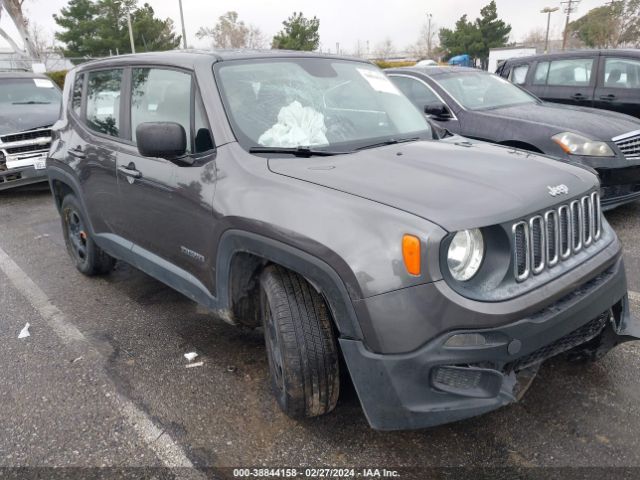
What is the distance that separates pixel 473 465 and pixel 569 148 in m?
3.77

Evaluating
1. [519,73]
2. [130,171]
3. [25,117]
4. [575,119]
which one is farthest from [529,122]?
[25,117]

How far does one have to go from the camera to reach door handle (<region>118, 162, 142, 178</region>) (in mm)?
3344

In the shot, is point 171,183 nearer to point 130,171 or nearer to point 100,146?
point 130,171

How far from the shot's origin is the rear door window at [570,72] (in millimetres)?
7855

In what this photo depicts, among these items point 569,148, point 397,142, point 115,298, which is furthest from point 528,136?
point 115,298

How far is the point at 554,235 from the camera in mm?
2307

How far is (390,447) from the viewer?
2.46 meters

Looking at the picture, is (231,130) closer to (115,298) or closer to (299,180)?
(299,180)

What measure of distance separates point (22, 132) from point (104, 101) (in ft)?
16.2

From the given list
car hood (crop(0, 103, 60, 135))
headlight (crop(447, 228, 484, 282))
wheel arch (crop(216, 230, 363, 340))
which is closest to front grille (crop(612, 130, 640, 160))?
headlight (crop(447, 228, 484, 282))

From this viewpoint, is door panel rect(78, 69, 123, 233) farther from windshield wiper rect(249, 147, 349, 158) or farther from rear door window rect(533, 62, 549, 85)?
rear door window rect(533, 62, 549, 85)

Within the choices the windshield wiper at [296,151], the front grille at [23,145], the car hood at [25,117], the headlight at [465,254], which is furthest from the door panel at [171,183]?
the car hood at [25,117]

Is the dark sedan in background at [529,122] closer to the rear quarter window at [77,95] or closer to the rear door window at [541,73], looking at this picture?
the rear door window at [541,73]

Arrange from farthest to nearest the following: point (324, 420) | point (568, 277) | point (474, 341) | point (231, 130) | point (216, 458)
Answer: point (231, 130)
point (324, 420)
point (216, 458)
point (568, 277)
point (474, 341)
